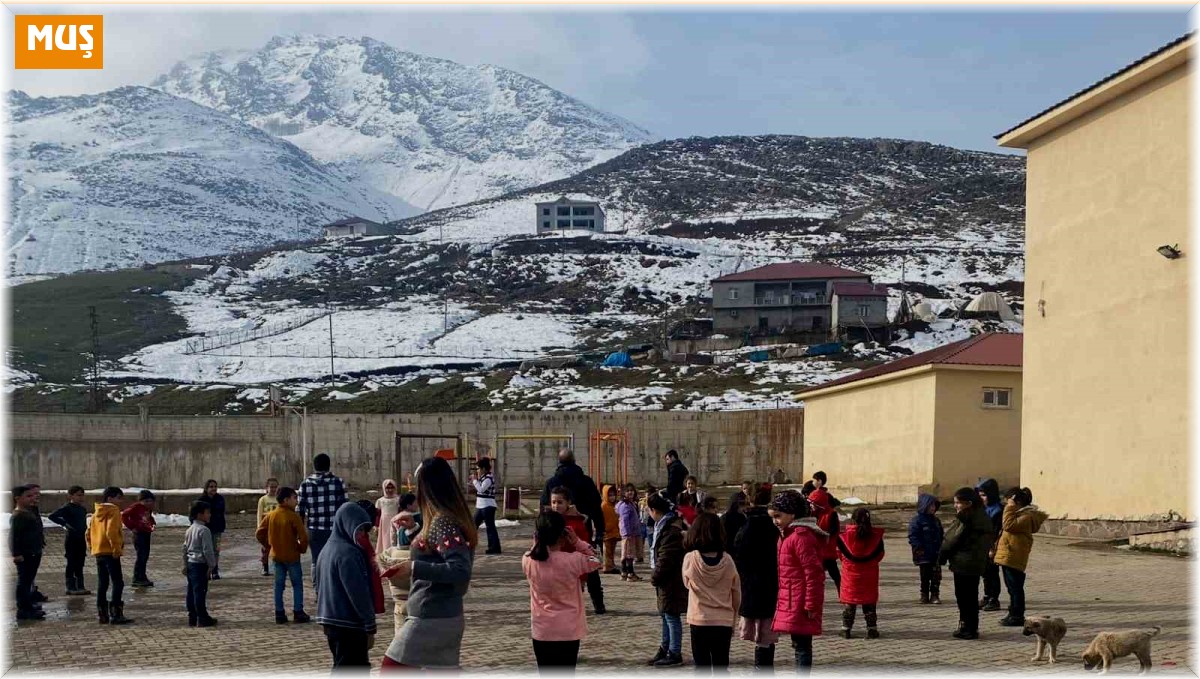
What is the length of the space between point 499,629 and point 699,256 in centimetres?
11427

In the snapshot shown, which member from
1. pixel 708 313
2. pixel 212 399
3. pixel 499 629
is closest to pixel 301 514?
pixel 499 629

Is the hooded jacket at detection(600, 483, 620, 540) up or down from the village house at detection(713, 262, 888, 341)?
down

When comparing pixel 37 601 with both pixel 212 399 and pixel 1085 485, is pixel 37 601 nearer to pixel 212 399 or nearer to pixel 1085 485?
pixel 1085 485

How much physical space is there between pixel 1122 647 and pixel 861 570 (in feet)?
9.01

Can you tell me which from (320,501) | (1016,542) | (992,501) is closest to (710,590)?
(1016,542)

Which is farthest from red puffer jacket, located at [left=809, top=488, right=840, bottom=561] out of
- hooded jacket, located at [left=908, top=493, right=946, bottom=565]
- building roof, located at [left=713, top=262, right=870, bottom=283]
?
building roof, located at [left=713, top=262, right=870, bottom=283]

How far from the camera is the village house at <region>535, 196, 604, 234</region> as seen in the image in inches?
6609

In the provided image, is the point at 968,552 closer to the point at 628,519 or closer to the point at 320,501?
the point at 320,501

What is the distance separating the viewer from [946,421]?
31094 millimetres

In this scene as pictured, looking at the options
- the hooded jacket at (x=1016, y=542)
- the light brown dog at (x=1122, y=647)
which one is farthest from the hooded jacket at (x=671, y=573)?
the hooded jacket at (x=1016, y=542)

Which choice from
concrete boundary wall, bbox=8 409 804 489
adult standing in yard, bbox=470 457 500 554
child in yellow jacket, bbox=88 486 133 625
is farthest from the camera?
concrete boundary wall, bbox=8 409 804 489

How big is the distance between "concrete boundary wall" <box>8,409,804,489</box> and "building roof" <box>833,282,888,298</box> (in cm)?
5308

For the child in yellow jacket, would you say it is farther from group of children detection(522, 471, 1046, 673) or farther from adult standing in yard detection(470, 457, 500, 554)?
adult standing in yard detection(470, 457, 500, 554)

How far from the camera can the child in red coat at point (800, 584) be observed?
33.5 feet
